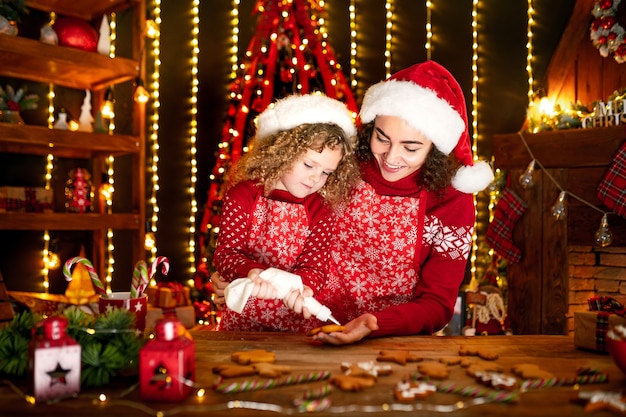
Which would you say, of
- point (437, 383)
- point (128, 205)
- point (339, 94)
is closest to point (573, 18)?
point (339, 94)

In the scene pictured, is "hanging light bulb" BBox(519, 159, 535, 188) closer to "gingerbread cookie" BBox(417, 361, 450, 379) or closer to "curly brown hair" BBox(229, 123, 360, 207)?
"curly brown hair" BBox(229, 123, 360, 207)

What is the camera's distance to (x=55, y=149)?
348cm

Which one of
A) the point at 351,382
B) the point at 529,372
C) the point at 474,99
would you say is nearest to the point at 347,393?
the point at 351,382

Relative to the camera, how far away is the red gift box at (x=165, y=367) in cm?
109

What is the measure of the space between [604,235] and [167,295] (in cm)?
242

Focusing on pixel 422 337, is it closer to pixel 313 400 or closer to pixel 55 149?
pixel 313 400

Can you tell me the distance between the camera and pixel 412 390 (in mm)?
1119

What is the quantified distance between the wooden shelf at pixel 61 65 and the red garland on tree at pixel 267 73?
0.71m

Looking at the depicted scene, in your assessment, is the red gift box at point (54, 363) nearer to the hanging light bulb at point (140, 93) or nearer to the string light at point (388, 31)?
the hanging light bulb at point (140, 93)

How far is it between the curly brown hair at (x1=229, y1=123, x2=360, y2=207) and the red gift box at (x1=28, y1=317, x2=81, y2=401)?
3.04ft

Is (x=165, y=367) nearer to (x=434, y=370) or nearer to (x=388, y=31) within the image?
(x=434, y=370)

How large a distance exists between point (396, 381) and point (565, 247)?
2643 mm

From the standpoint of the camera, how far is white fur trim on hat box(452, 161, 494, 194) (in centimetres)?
204

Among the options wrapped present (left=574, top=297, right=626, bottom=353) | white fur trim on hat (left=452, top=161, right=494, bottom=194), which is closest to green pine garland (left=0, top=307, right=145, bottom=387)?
wrapped present (left=574, top=297, right=626, bottom=353)
